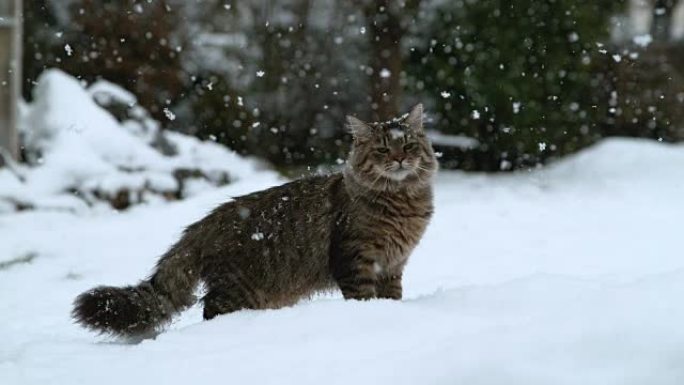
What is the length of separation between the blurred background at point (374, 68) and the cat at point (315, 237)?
6.66 metres

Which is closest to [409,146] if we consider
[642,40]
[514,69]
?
[514,69]

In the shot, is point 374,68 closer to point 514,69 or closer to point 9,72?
point 514,69

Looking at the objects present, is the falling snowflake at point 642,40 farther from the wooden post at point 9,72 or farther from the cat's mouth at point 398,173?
the cat's mouth at point 398,173

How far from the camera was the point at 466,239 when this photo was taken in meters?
7.72

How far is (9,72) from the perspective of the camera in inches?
390

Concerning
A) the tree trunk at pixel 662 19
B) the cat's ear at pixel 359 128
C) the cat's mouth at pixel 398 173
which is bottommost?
the cat's mouth at pixel 398 173

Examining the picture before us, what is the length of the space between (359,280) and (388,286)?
1.05ft

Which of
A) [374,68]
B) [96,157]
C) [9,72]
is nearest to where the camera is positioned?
[96,157]

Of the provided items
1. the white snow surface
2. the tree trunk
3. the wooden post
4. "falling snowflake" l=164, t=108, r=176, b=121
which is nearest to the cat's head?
the white snow surface

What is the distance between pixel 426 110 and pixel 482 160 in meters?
1.25

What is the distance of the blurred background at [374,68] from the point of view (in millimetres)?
A: 10914

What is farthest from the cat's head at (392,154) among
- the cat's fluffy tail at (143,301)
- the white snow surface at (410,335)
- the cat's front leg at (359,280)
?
the cat's fluffy tail at (143,301)

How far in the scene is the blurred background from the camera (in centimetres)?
1091

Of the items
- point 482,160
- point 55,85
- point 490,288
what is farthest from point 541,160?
point 490,288
